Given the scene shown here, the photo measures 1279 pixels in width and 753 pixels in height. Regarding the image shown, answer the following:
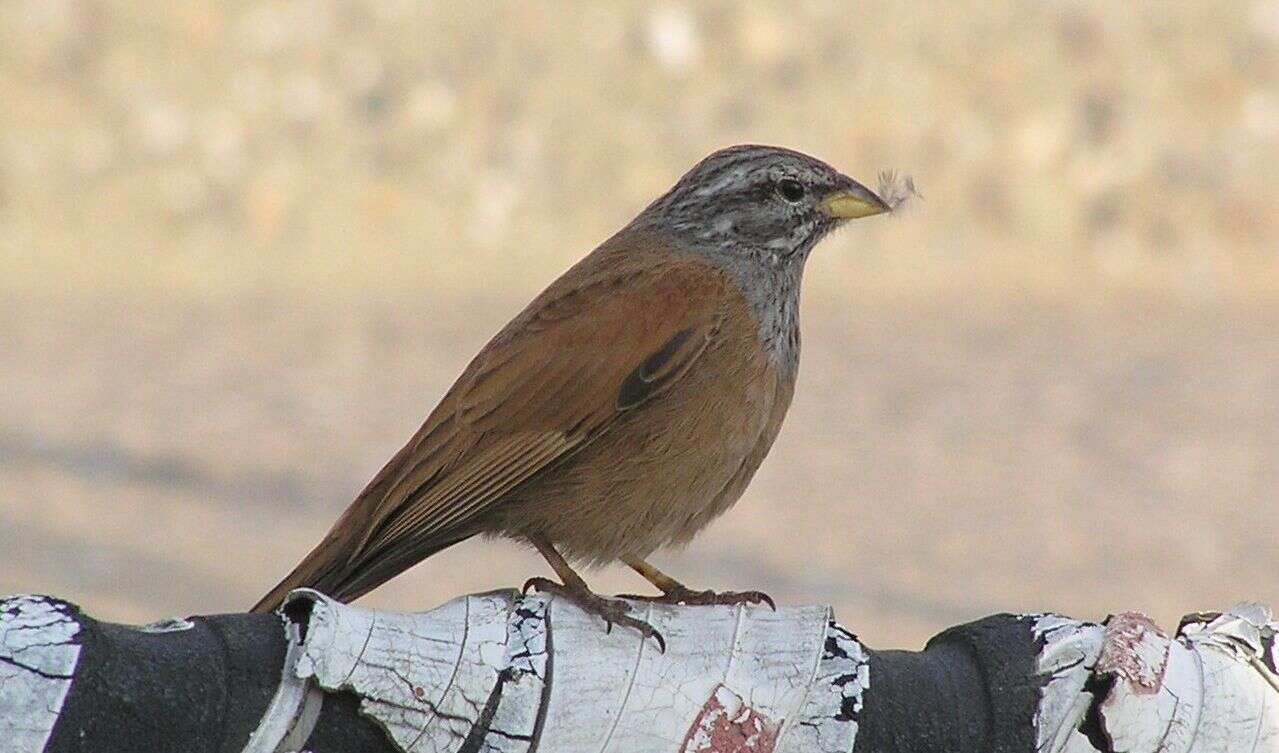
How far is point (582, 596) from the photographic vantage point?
3635mm

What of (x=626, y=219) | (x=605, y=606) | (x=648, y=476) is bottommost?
(x=605, y=606)

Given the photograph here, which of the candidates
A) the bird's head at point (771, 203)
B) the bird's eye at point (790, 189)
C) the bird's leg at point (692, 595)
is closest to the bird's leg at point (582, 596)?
the bird's leg at point (692, 595)

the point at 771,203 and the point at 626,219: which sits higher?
the point at 626,219

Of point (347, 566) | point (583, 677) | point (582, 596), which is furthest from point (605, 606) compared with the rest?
point (347, 566)

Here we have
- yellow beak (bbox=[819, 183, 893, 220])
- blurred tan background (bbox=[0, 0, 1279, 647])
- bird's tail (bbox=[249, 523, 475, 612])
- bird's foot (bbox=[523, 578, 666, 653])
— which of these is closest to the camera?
bird's foot (bbox=[523, 578, 666, 653])

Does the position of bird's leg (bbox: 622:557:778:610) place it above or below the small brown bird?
below

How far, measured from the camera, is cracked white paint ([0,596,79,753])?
2664 millimetres

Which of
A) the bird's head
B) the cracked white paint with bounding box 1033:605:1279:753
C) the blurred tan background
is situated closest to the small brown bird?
the bird's head

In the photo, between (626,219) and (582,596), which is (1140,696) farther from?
(626,219)

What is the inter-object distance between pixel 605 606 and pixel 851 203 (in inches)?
63.3

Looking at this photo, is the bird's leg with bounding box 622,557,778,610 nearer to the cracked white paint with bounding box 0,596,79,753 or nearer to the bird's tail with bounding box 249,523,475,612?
the bird's tail with bounding box 249,523,475,612

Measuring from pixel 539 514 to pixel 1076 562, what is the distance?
4.87 meters

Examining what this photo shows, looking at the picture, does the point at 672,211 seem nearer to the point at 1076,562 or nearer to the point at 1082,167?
the point at 1076,562

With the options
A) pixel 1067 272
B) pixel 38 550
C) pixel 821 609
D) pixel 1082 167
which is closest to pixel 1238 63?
pixel 1082 167
